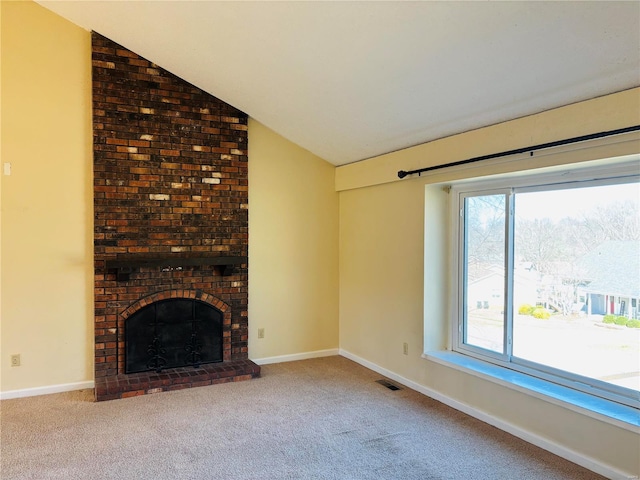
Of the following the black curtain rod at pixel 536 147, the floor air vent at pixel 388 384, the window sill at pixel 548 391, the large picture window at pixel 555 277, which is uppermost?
the black curtain rod at pixel 536 147

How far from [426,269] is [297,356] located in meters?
1.89

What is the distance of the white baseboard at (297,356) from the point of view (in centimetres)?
497

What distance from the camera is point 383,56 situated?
2984 millimetres

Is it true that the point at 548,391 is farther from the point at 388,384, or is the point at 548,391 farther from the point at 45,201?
the point at 45,201

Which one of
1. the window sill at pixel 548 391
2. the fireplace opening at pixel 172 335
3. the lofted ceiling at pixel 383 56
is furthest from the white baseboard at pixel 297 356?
the lofted ceiling at pixel 383 56

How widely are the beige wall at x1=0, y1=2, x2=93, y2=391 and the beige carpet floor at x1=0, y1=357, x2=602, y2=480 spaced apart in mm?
447

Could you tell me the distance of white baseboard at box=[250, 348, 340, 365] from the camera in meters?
4.97

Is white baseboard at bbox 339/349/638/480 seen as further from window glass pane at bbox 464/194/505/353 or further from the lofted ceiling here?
the lofted ceiling

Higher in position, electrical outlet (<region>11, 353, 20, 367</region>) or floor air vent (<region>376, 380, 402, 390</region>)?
electrical outlet (<region>11, 353, 20, 367</region>)

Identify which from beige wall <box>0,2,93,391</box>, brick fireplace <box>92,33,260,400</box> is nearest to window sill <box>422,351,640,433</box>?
brick fireplace <box>92,33,260,400</box>

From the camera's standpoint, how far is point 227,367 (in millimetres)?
4492

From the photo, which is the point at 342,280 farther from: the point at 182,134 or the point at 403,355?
Result: the point at 182,134

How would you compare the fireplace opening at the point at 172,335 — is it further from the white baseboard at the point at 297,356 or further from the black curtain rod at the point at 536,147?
the black curtain rod at the point at 536,147

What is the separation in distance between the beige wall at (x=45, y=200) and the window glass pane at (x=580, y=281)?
12.1 ft
